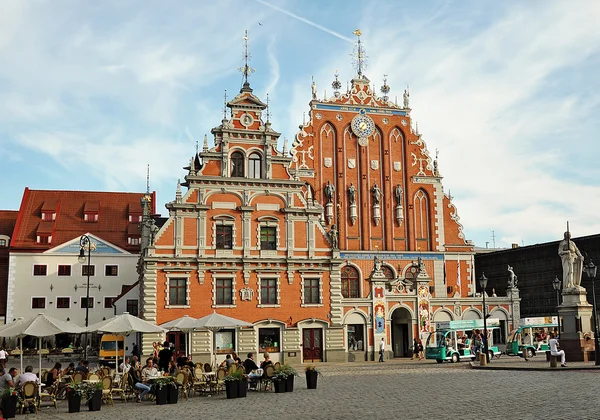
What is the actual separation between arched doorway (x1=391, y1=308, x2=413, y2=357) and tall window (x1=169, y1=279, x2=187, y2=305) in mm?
15101

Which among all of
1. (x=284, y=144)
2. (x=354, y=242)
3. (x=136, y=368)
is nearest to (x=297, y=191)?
(x=284, y=144)

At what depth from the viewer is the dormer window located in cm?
6512

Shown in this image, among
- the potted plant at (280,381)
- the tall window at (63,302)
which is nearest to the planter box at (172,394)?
the potted plant at (280,381)

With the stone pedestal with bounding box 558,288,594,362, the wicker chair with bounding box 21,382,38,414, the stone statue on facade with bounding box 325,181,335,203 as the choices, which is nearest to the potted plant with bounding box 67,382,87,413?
the wicker chair with bounding box 21,382,38,414

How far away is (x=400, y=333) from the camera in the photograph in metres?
46.7

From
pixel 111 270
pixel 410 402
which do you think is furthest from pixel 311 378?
pixel 111 270

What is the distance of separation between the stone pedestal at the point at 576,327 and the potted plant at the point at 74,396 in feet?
73.5

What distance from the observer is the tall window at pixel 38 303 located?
5958 centimetres

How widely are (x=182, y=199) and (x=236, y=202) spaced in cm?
323

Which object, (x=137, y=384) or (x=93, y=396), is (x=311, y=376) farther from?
(x=93, y=396)

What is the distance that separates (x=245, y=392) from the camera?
22141 mm

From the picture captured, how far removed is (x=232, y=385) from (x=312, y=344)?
19588 mm

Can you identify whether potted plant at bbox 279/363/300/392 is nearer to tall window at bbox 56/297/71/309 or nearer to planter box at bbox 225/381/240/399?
planter box at bbox 225/381/240/399

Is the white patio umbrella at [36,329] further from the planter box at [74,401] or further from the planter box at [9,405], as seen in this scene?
the planter box at [9,405]
